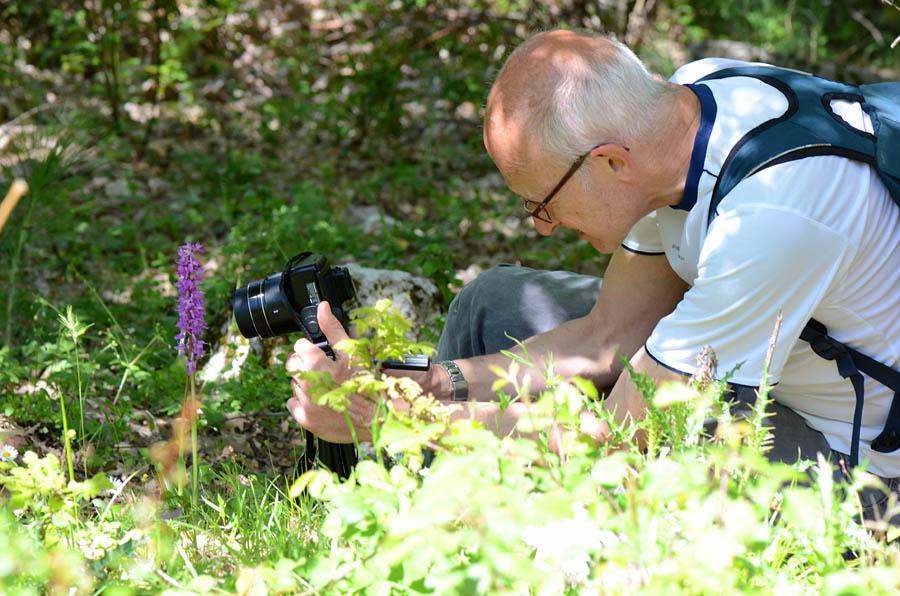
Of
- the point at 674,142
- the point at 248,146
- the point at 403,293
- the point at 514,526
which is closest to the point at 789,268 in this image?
the point at 674,142

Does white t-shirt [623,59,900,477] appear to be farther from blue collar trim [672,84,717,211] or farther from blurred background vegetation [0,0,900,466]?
blurred background vegetation [0,0,900,466]

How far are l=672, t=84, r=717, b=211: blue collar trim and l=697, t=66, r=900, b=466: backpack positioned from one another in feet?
0.21

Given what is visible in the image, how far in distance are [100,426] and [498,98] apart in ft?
5.33

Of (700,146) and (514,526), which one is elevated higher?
(700,146)

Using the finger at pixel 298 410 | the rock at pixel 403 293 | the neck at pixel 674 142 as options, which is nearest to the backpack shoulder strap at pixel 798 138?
the neck at pixel 674 142

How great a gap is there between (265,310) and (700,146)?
1.14 metres

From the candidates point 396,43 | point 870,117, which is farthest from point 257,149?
point 870,117

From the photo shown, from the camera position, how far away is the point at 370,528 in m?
1.23

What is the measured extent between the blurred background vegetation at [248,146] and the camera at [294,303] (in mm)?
772

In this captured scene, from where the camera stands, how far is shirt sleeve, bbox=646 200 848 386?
171 cm

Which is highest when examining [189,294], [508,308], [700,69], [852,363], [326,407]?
[700,69]

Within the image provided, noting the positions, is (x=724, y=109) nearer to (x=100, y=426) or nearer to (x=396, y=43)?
(x=100, y=426)

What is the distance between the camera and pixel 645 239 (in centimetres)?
239

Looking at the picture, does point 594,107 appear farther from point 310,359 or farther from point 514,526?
point 514,526
